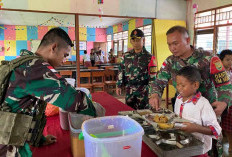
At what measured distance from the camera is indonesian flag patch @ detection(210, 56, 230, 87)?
161cm

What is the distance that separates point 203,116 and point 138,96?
1.37 metres

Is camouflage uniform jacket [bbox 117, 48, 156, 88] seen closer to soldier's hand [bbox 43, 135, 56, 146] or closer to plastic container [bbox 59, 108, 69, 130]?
plastic container [bbox 59, 108, 69, 130]

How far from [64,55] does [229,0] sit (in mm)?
4198

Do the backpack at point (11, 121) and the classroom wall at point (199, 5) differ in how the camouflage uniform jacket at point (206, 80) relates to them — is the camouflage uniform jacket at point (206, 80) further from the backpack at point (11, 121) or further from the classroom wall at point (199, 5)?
Answer: the classroom wall at point (199, 5)

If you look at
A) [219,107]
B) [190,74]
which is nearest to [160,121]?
[190,74]

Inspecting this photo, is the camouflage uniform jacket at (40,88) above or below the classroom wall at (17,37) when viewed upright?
below

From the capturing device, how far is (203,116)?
1.34 meters

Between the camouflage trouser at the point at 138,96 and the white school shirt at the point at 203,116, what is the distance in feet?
3.81

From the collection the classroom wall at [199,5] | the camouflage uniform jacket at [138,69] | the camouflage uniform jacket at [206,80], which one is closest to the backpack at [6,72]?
the camouflage uniform jacket at [206,80]

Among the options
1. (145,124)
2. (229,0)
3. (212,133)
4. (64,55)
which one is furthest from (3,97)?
(229,0)

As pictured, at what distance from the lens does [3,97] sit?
94 cm

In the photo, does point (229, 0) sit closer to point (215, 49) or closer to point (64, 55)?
point (215, 49)

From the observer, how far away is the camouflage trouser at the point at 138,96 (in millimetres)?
2678

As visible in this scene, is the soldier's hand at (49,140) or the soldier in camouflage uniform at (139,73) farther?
the soldier in camouflage uniform at (139,73)
